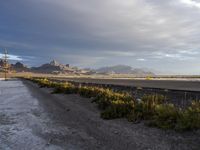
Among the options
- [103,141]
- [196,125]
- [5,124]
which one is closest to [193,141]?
[196,125]

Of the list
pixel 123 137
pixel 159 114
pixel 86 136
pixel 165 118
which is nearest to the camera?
pixel 123 137

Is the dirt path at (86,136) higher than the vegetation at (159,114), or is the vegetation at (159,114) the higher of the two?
the vegetation at (159,114)

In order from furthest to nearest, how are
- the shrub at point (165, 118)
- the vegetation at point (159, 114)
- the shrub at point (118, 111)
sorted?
the shrub at point (118, 111) → the shrub at point (165, 118) → the vegetation at point (159, 114)

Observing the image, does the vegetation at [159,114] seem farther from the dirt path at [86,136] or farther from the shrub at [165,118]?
the dirt path at [86,136]

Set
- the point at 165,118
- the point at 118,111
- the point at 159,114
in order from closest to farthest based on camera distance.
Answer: the point at 165,118, the point at 159,114, the point at 118,111

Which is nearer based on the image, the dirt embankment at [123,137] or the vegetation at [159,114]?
the dirt embankment at [123,137]

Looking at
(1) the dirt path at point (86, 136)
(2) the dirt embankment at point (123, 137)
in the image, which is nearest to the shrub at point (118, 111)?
(1) the dirt path at point (86, 136)

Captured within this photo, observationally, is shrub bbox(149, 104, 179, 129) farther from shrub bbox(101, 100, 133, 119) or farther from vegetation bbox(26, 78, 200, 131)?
shrub bbox(101, 100, 133, 119)

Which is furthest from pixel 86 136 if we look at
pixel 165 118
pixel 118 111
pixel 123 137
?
pixel 118 111

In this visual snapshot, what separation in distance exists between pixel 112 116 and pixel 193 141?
5.48 metres

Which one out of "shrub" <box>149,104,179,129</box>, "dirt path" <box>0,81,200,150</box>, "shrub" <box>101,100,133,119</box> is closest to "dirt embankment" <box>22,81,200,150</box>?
"dirt path" <box>0,81,200,150</box>

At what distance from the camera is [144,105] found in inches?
590

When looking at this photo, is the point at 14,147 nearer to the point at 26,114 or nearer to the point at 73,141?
the point at 73,141

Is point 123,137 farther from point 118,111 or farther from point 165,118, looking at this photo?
point 118,111
